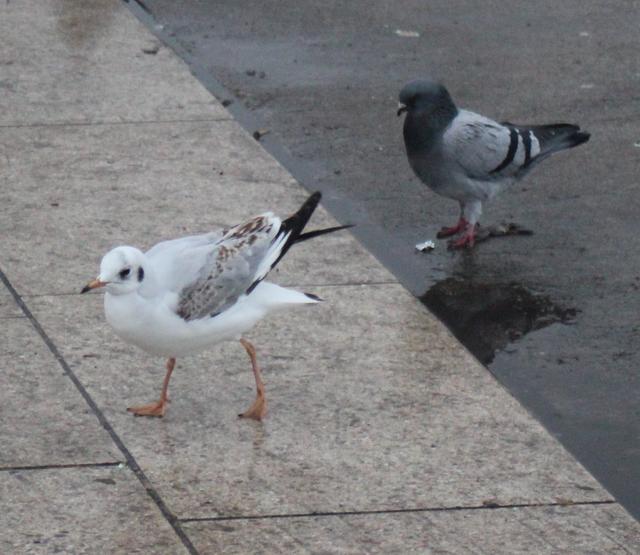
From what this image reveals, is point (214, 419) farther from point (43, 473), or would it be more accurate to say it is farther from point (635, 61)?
point (635, 61)

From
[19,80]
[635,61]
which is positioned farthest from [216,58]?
[635,61]

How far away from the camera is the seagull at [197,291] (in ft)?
18.2

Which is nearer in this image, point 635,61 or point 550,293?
point 550,293

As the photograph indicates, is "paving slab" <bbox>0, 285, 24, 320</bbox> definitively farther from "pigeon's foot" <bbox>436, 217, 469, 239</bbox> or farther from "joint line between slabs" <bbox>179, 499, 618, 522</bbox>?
"pigeon's foot" <bbox>436, 217, 469, 239</bbox>

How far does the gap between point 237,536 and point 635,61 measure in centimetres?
616

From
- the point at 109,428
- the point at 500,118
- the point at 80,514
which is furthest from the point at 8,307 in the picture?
the point at 500,118

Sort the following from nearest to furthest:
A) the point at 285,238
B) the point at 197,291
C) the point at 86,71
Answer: the point at 197,291 < the point at 285,238 < the point at 86,71

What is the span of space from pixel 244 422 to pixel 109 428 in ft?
1.68

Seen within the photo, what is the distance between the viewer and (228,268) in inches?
230

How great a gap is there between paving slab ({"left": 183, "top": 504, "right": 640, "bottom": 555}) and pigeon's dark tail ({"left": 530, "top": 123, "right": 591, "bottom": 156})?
10.1 ft

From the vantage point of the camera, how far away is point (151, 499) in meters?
5.32

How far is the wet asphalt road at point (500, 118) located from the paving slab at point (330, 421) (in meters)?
0.22

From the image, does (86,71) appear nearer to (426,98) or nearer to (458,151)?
(426,98)

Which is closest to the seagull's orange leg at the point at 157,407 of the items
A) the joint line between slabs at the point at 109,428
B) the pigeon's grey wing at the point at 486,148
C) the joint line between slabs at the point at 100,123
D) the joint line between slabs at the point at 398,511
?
the joint line between slabs at the point at 109,428
